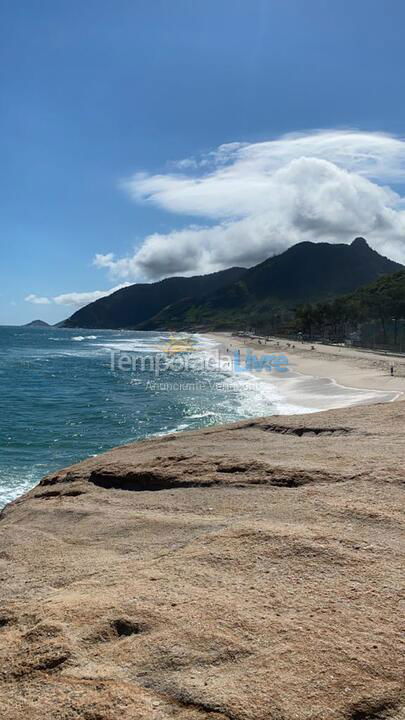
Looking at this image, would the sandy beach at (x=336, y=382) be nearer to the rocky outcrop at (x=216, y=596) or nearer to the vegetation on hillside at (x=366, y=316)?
the rocky outcrop at (x=216, y=596)

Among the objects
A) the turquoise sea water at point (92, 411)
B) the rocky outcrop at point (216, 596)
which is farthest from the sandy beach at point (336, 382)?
the rocky outcrop at point (216, 596)

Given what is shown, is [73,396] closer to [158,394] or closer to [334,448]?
[158,394]

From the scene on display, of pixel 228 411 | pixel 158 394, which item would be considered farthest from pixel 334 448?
pixel 158 394

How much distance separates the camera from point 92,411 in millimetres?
29031

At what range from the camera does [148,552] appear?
5.17 m

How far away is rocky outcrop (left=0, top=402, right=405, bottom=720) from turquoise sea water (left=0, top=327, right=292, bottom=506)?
8426 mm

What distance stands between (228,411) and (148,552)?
22.0 m

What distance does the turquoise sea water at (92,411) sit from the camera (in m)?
18.8

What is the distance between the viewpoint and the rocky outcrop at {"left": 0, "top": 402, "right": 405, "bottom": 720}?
121 inches

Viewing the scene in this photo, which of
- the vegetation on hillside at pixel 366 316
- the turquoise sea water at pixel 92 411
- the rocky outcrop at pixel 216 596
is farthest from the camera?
the vegetation on hillside at pixel 366 316

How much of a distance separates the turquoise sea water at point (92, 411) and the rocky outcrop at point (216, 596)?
8.43 metres

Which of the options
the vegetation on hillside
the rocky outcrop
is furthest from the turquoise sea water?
the vegetation on hillside

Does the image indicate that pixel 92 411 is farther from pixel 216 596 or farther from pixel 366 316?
pixel 366 316

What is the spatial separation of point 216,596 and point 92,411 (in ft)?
84.7
